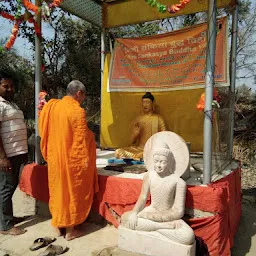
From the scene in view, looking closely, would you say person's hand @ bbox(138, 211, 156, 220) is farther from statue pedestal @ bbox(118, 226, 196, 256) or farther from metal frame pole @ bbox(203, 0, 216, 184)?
metal frame pole @ bbox(203, 0, 216, 184)

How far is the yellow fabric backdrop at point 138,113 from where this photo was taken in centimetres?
549

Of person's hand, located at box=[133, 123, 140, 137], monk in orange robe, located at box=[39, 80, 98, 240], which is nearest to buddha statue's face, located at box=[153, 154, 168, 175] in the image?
monk in orange robe, located at box=[39, 80, 98, 240]

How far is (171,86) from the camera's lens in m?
5.25

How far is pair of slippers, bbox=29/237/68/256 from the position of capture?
3.24 metres

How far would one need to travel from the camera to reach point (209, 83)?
318cm

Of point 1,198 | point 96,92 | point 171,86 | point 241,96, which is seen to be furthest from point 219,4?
point 96,92

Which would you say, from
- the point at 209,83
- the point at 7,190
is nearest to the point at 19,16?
the point at 7,190

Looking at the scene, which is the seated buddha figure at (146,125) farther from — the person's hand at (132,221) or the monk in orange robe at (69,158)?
the person's hand at (132,221)

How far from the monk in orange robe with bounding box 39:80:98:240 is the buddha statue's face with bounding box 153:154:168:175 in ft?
2.77

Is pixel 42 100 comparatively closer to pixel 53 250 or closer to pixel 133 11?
pixel 53 250

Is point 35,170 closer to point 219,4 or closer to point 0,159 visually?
point 0,159

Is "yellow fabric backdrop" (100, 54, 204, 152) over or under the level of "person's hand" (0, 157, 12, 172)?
over

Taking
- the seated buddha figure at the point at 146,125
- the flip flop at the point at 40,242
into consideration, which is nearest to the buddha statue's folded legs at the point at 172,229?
the flip flop at the point at 40,242

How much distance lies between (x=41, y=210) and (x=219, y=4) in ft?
13.7
